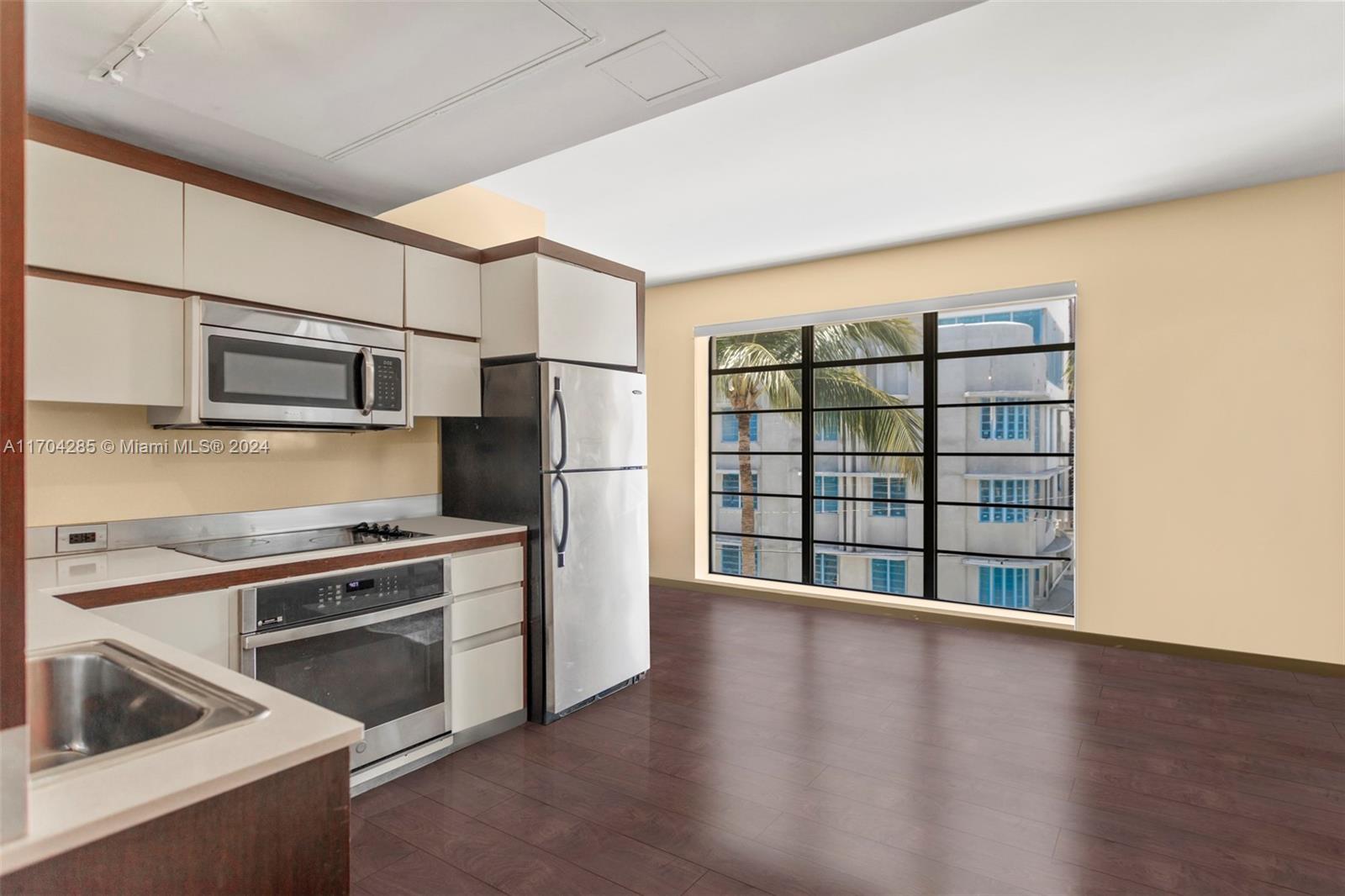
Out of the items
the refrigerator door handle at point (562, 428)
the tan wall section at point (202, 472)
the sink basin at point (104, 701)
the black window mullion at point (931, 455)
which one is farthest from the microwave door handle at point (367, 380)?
the black window mullion at point (931, 455)

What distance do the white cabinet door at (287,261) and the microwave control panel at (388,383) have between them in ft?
0.65

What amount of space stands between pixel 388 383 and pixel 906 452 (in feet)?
13.2

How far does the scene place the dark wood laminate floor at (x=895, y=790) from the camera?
2.14m

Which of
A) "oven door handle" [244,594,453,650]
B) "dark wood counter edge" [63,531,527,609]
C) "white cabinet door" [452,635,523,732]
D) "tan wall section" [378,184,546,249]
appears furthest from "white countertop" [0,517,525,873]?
"tan wall section" [378,184,546,249]

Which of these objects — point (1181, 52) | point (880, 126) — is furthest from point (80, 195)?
point (1181, 52)

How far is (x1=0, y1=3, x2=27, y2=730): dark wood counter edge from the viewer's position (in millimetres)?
690

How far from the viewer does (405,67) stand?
2207mm

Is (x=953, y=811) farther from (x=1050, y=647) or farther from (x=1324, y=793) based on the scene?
(x=1050, y=647)

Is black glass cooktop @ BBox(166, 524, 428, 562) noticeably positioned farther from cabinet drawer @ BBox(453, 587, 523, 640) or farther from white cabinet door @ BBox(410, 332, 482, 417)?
white cabinet door @ BBox(410, 332, 482, 417)

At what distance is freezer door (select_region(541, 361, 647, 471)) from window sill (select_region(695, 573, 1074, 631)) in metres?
2.54

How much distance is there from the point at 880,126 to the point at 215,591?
3.30 meters

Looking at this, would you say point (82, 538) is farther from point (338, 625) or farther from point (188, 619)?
point (338, 625)

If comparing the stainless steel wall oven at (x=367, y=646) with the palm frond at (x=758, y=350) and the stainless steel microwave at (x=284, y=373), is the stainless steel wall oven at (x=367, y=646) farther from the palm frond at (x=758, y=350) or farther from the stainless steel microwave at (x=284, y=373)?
the palm frond at (x=758, y=350)

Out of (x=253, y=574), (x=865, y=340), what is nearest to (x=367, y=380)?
(x=253, y=574)
